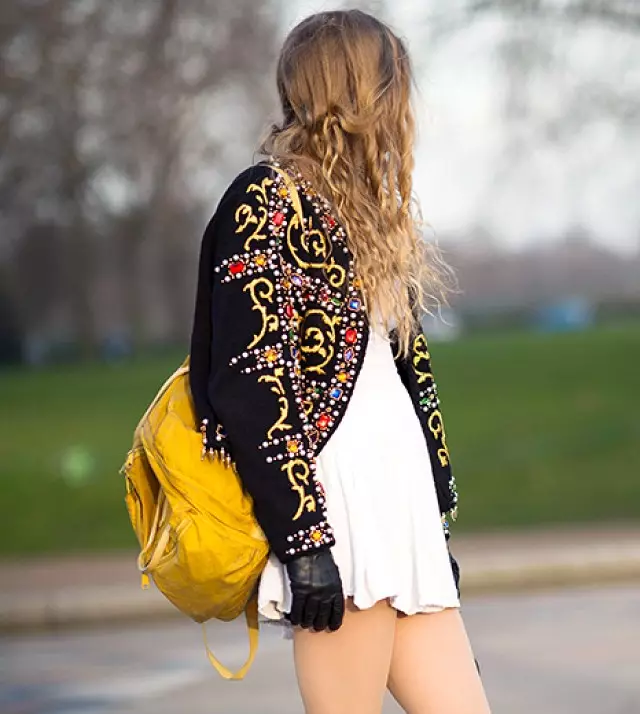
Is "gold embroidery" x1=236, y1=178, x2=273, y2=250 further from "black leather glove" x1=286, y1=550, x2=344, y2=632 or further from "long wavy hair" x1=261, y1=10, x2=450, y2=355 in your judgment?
"black leather glove" x1=286, y1=550, x2=344, y2=632

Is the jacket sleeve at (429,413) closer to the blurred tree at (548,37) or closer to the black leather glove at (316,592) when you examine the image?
the black leather glove at (316,592)

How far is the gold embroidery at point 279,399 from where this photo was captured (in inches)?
102

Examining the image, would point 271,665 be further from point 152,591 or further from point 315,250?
point 315,250

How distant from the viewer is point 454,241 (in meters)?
24.2

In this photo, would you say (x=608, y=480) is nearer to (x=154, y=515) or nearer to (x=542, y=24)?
(x=542, y=24)

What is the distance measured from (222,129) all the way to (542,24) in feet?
27.0

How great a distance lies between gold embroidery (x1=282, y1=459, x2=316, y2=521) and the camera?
2.58 meters

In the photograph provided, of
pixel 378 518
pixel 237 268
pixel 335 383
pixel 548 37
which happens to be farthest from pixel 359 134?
pixel 548 37

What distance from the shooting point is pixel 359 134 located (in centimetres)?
Result: 278

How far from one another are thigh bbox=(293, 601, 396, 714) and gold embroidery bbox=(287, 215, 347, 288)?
59cm

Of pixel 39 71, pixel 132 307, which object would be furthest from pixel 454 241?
pixel 132 307

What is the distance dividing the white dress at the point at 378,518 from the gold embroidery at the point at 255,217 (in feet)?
1.06

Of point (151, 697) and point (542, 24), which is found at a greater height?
point (542, 24)

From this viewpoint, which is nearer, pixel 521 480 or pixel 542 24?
pixel 521 480
